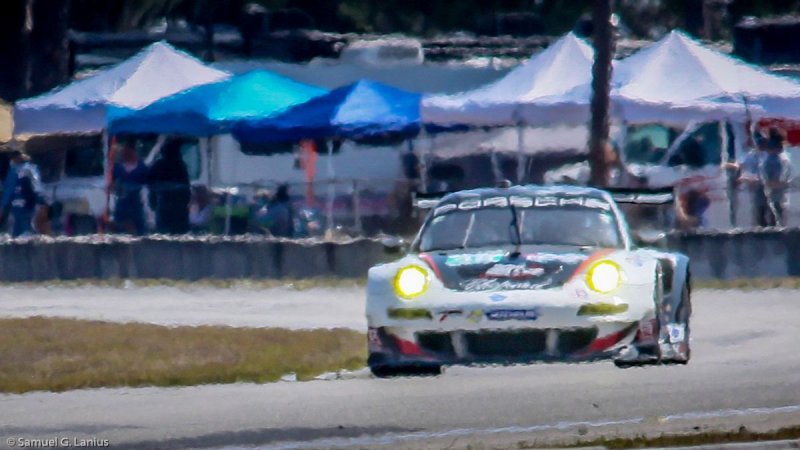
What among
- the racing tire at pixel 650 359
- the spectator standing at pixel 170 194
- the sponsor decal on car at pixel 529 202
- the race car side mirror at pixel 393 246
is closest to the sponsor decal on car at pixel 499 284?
the racing tire at pixel 650 359

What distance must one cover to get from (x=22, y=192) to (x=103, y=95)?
165 centimetres

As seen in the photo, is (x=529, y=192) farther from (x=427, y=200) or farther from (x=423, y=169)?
(x=423, y=169)

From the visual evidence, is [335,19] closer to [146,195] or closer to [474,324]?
[146,195]

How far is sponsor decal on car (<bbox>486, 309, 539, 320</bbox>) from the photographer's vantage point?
1145cm

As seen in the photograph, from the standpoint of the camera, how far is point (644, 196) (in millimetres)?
13539

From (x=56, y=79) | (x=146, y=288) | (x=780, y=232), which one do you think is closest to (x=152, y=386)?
(x=146, y=288)

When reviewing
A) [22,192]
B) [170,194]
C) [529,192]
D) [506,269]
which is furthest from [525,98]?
[506,269]

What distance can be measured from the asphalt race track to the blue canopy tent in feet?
35.7

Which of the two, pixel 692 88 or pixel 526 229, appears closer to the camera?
pixel 526 229

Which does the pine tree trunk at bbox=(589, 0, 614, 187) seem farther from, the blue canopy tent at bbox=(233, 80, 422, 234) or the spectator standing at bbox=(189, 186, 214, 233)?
the spectator standing at bbox=(189, 186, 214, 233)

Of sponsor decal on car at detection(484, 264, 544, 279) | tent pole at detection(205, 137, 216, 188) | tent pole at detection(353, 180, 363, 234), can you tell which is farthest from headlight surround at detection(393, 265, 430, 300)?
tent pole at detection(205, 137, 216, 188)

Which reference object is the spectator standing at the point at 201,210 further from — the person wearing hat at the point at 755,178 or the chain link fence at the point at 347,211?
the person wearing hat at the point at 755,178

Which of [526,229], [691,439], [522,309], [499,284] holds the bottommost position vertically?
[691,439]

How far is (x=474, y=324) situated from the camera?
11.5 meters
